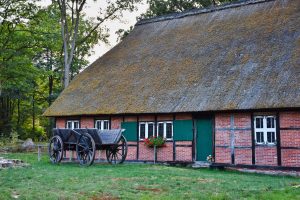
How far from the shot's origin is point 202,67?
62.4 feet

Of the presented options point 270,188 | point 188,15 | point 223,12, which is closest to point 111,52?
point 188,15

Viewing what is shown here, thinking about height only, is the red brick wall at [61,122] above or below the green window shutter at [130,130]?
above

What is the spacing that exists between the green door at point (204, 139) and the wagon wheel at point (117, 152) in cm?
310

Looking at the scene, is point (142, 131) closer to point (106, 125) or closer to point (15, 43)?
point (106, 125)

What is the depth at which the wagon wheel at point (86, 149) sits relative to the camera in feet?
53.0

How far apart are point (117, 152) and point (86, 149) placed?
212 centimetres

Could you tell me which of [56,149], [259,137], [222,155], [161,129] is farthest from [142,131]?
[259,137]

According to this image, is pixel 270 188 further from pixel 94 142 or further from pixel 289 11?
pixel 289 11

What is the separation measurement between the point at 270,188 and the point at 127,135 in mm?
9940

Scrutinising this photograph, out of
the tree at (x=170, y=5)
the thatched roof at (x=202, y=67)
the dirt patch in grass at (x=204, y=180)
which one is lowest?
the dirt patch in grass at (x=204, y=180)

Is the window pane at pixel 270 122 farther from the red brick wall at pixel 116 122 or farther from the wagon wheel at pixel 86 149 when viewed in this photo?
the red brick wall at pixel 116 122

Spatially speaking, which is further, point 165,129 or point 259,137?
point 165,129

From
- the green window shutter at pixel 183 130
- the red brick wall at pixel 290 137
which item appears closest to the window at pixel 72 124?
the green window shutter at pixel 183 130

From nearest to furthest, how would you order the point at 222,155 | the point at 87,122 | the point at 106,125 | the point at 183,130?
the point at 222,155 → the point at 183,130 → the point at 106,125 → the point at 87,122
